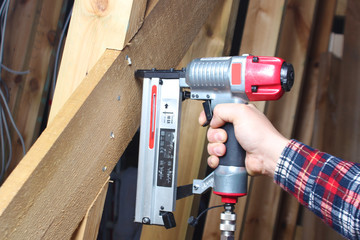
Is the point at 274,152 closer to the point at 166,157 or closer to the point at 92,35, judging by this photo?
the point at 166,157

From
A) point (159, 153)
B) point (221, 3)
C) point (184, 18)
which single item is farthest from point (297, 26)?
point (159, 153)

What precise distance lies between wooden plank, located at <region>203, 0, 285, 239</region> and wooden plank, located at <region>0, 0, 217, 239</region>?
0.73 meters

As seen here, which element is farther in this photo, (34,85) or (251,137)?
(34,85)

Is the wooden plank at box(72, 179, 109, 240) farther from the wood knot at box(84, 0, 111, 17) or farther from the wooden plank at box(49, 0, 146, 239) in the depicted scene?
the wood knot at box(84, 0, 111, 17)

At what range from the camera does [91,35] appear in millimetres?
897

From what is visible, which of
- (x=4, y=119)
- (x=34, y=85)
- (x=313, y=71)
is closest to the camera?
(x=4, y=119)

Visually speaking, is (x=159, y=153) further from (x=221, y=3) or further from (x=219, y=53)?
(x=221, y=3)

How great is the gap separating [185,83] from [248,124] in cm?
19

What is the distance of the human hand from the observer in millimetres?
962

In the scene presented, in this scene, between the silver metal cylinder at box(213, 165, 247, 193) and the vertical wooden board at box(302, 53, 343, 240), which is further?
the vertical wooden board at box(302, 53, 343, 240)

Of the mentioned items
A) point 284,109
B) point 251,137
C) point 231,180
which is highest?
point 284,109

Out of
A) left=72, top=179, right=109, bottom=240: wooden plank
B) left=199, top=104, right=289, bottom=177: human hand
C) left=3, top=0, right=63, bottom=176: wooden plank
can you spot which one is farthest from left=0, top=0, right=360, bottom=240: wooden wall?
left=72, top=179, right=109, bottom=240: wooden plank

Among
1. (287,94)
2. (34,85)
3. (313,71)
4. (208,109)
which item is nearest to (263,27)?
(287,94)

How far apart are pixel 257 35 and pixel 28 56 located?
1.15m
